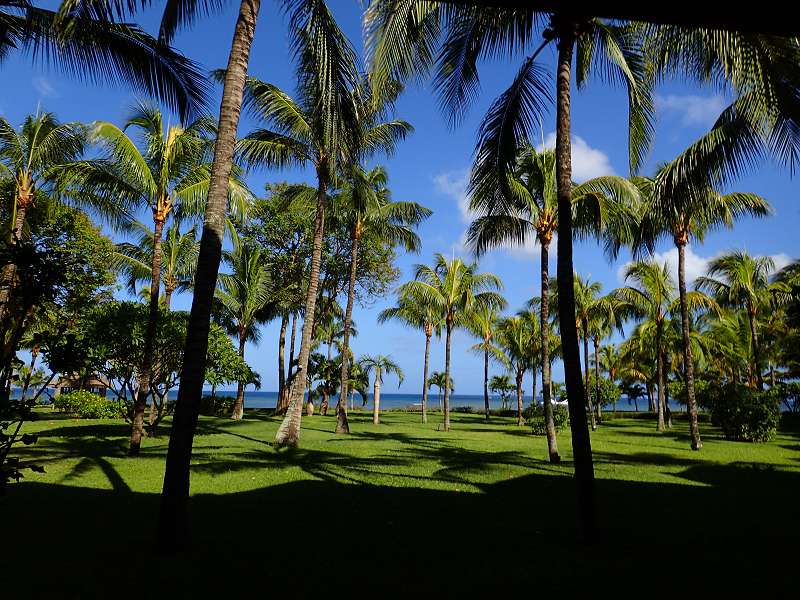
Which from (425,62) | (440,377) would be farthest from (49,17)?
(440,377)

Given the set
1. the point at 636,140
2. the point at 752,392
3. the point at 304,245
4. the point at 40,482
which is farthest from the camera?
the point at 304,245

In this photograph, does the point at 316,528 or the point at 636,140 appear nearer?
the point at 316,528

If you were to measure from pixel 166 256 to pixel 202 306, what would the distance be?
56.1ft

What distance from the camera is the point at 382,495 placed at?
832 cm

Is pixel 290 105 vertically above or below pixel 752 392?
above

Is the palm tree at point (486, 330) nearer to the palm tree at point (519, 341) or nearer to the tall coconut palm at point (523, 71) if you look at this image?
the palm tree at point (519, 341)

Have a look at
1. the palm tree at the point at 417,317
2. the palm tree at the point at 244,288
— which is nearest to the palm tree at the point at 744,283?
the palm tree at the point at 417,317

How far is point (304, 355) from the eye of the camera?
15.0 m

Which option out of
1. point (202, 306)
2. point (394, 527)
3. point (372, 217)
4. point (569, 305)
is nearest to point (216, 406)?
point (372, 217)

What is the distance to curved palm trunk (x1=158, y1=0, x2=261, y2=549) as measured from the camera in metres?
5.18

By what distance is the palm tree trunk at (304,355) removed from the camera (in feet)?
47.6

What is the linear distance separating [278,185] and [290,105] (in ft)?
57.8

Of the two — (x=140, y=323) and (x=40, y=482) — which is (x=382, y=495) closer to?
(x=40, y=482)

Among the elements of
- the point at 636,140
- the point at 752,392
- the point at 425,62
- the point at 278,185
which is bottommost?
the point at 752,392
